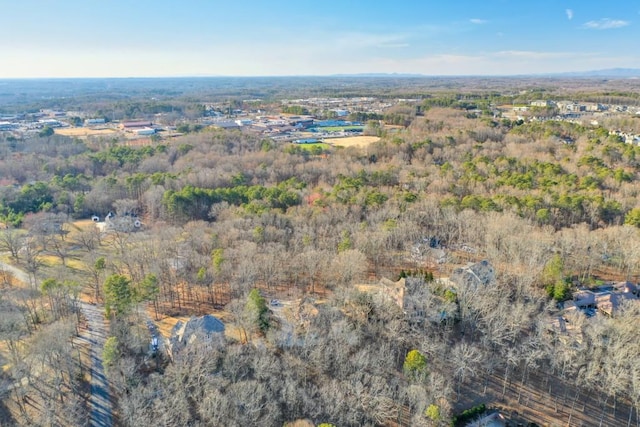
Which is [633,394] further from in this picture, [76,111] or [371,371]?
[76,111]

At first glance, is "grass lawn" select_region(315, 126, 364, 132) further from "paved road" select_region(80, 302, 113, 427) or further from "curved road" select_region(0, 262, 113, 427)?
"paved road" select_region(80, 302, 113, 427)

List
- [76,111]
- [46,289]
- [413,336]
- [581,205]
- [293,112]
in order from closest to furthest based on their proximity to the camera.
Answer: [413,336], [46,289], [581,205], [293,112], [76,111]

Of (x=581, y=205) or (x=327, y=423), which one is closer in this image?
(x=327, y=423)

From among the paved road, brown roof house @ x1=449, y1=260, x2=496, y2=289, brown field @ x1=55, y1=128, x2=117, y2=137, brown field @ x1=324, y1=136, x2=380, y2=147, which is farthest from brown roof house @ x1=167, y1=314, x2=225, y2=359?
brown field @ x1=55, y1=128, x2=117, y2=137

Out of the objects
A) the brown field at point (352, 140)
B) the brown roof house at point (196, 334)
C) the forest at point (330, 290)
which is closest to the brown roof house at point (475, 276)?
the forest at point (330, 290)

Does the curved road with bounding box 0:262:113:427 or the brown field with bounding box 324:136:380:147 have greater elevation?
the brown field with bounding box 324:136:380:147

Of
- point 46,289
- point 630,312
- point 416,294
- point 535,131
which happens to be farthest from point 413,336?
point 535,131

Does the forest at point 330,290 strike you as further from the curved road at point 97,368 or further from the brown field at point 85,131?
the brown field at point 85,131
